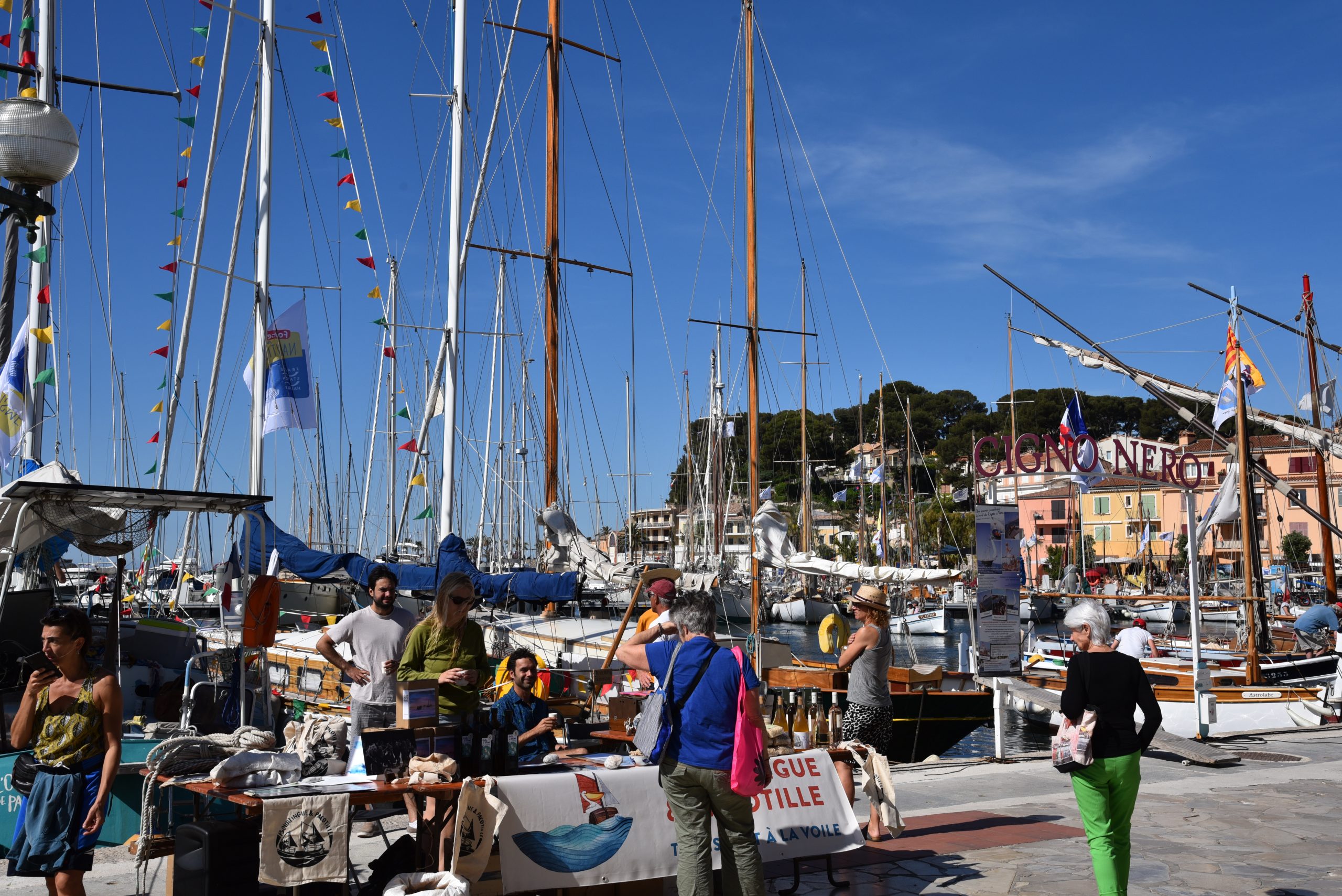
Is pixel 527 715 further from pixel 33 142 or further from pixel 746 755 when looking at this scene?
pixel 33 142

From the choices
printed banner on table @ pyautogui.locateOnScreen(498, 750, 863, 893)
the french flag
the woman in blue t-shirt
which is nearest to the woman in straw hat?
printed banner on table @ pyautogui.locateOnScreen(498, 750, 863, 893)

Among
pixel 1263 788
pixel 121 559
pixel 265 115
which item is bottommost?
pixel 1263 788

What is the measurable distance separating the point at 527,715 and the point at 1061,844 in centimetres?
380

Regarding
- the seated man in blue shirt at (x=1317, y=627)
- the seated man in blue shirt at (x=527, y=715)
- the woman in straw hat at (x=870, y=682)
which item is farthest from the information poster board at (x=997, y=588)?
the seated man in blue shirt at (x=527, y=715)

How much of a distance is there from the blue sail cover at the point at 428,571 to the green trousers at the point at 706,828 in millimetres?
8625

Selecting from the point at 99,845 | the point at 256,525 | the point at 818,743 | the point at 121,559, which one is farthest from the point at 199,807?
the point at 256,525

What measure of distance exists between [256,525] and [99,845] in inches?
286

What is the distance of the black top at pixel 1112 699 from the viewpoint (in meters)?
5.36

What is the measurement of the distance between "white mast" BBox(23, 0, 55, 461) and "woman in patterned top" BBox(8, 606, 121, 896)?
1022 cm

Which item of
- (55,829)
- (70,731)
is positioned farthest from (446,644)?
(55,829)

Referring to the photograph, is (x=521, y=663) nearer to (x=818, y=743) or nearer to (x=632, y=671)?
(x=818, y=743)

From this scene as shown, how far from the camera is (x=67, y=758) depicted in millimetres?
A: 5129

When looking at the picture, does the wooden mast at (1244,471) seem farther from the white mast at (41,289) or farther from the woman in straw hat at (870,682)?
the white mast at (41,289)

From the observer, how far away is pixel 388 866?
5.71 m
